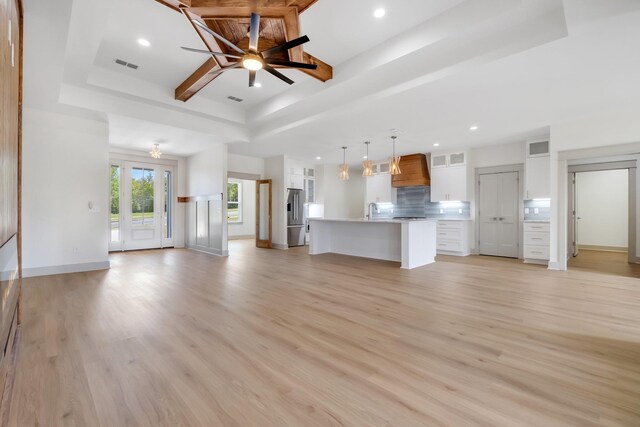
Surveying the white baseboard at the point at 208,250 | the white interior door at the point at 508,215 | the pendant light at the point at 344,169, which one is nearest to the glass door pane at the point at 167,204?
the white baseboard at the point at 208,250

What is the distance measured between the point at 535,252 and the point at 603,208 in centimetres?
405

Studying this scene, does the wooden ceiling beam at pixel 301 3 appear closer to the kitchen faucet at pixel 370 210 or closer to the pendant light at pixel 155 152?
the pendant light at pixel 155 152

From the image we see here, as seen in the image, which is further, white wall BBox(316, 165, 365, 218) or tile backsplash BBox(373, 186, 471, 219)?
white wall BBox(316, 165, 365, 218)

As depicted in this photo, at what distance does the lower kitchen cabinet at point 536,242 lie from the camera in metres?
6.02

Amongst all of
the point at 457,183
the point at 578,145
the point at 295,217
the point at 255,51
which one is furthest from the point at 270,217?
the point at 578,145

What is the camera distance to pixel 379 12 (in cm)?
305

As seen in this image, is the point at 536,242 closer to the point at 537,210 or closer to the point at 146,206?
the point at 537,210

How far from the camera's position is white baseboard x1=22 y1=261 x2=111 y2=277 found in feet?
15.3

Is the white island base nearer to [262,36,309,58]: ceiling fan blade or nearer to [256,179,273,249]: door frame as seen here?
[256,179,273,249]: door frame

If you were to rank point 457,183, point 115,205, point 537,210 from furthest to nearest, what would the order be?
point 457,183
point 115,205
point 537,210

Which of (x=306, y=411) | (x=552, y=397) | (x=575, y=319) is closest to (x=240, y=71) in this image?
(x=306, y=411)

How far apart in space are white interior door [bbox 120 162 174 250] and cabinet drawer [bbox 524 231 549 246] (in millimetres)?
9482

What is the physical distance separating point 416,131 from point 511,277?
132 inches

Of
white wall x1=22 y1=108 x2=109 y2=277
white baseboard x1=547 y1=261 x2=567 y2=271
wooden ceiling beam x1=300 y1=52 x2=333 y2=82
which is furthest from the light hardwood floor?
wooden ceiling beam x1=300 y1=52 x2=333 y2=82
